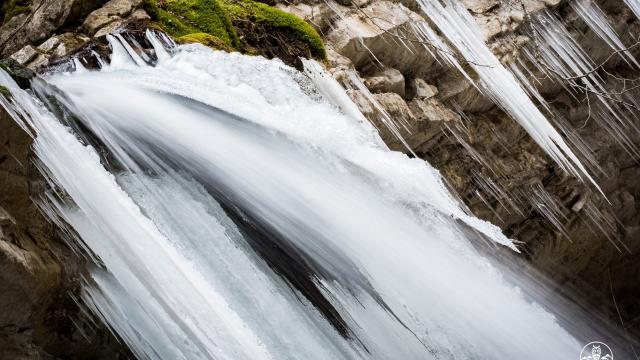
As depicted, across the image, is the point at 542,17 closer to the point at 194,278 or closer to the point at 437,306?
the point at 437,306

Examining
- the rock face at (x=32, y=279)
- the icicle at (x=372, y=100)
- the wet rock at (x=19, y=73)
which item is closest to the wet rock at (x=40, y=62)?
the wet rock at (x=19, y=73)

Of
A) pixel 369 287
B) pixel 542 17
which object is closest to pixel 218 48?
pixel 369 287

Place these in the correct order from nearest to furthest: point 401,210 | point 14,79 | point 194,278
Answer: point 194,278 < point 14,79 < point 401,210

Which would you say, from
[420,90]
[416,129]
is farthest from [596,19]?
[416,129]

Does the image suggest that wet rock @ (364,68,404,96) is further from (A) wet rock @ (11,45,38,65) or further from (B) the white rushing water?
(A) wet rock @ (11,45,38,65)

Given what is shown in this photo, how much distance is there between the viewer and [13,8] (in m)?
6.35

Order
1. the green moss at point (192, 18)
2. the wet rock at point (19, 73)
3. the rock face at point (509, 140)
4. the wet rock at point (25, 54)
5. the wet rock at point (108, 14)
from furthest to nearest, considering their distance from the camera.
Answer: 1. the rock face at point (509, 140)
2. the green moss at point (192, 18)
3. the wet rock at point (108, 14)
4. the wet rock at point (25, 54)
5. the wet rock at point (19, 73)

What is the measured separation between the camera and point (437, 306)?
4758mm

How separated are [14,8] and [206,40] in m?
2.41

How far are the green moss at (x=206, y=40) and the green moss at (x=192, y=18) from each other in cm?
17

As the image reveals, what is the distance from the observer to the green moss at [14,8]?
6.24 metres

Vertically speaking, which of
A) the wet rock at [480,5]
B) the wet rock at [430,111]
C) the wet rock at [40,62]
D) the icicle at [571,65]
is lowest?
the icicle at [571,65]

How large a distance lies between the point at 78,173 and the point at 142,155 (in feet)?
2.32

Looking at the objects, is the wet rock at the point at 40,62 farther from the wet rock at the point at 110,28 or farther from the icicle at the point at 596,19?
the icicle at the point at 596,19
